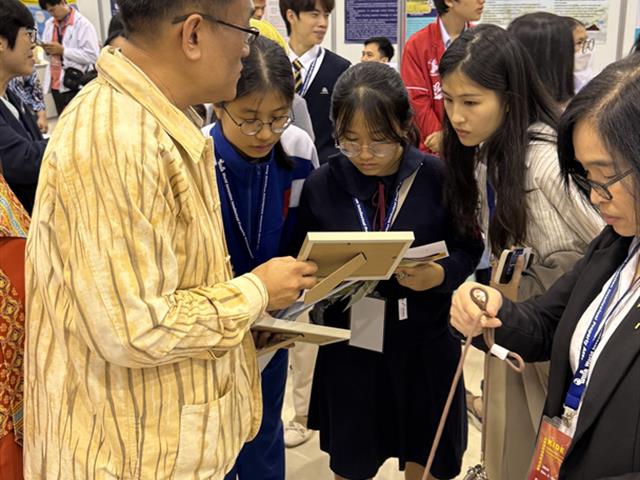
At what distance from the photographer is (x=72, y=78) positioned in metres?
5.42

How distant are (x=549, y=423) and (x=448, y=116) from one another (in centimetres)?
90

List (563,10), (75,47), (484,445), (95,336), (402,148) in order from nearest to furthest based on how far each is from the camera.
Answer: (95,336) < (484,445) < (402,148) < (563,10) < (75,47)

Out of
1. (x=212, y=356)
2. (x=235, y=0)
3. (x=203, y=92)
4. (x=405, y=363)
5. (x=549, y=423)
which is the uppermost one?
(x=235, y=0)

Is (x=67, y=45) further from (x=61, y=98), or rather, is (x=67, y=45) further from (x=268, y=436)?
(x=268, y=436)

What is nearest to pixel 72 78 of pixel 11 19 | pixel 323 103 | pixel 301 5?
pixel 301 5

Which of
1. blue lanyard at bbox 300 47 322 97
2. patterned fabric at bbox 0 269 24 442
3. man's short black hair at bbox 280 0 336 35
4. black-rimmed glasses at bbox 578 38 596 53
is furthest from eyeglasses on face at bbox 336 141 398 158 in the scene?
black-rimmed glasses at bbox 578 38 596 53

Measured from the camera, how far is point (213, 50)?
3.45ft

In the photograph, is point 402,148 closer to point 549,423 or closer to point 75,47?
point 549,423

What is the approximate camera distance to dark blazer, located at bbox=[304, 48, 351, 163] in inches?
123

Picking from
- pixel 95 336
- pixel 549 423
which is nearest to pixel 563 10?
pixel 549 423

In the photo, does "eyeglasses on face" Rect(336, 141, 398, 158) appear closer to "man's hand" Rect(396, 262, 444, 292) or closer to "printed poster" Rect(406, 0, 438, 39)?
"man's hand" Rect(396, 262, 444, 292)

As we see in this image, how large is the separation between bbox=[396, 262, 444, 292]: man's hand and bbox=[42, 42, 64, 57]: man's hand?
4625mm

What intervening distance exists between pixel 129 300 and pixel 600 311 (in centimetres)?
79

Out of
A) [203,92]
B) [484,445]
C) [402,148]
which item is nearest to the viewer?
[203,92]
